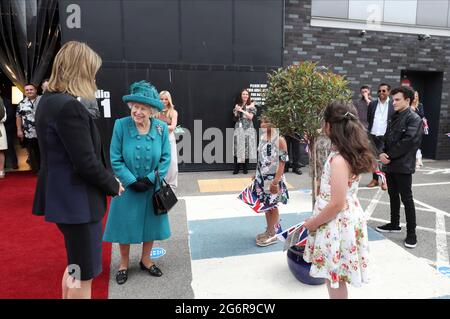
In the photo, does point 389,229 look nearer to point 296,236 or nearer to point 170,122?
point 296,236

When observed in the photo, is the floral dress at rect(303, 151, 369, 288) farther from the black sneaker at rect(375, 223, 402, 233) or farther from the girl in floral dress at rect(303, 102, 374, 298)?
the black sneaker at rect(375, 223, 402, 233)

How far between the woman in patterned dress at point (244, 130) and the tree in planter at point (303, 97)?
4.51 m

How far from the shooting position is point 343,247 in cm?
213

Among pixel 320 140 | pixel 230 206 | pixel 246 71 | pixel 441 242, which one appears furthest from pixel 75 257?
pixel 246 71

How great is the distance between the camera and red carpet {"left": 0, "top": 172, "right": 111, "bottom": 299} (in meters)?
2.93

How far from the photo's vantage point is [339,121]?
83.6 inches

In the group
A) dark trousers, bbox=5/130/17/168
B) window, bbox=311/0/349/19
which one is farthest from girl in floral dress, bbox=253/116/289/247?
dark trousers, bbox=5/130/17/168

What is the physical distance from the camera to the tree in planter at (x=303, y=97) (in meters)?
2.85

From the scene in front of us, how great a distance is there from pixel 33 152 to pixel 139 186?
5786mm

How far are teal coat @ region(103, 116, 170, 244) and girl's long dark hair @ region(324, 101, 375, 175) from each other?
1511mm

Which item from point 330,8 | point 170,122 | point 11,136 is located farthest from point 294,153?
point 11,136
